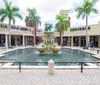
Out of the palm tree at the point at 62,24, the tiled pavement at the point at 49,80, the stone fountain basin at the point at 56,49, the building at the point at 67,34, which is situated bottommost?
the tiled pavement at the point at 49,80

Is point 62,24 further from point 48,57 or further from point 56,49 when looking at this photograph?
point 48,57

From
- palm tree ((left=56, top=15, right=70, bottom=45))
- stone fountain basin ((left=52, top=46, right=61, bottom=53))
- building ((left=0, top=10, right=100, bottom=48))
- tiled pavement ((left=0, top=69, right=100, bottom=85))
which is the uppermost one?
palm tree ((left=56, top=15, right=70, bottom=45))

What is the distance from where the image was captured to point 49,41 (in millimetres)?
26891

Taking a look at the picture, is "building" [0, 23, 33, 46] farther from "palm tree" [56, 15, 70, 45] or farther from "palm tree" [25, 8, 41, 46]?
"palm tree" [56, 15, 70, 45]

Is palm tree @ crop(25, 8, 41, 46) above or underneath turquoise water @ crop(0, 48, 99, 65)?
above

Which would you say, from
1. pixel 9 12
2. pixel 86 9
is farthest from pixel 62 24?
pixel 9 12

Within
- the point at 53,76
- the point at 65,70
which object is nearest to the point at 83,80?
the point at 53,76

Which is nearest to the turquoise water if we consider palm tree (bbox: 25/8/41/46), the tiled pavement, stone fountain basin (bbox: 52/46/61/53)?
stone fountain basin (bbox: 52/46/61/53)

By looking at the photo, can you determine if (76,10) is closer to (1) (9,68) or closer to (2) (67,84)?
(1) (9,68)

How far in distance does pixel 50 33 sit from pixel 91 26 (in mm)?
14792

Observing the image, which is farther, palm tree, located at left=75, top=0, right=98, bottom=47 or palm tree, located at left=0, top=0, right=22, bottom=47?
palm tree, located at left=0, top=0, right=22, bottom=47

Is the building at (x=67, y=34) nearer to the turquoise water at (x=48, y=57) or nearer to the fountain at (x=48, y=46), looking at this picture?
the fountain at (x=48, y=46)

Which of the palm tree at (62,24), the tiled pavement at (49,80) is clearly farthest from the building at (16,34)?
the tiled pavement at (49,80)

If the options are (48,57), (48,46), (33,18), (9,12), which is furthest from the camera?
(33,18)
